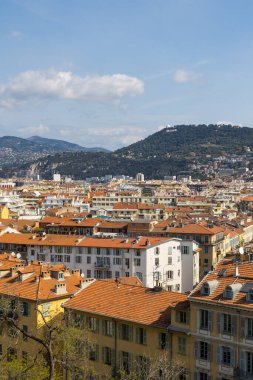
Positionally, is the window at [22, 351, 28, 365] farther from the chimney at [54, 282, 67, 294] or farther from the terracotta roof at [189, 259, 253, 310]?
the terracotta roof at [189, 259, 253, 310]

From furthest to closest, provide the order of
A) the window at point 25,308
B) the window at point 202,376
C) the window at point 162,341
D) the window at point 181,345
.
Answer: the window at point 25,308, the window at point 162,341, the window at point 181,345, the window at point 202,376

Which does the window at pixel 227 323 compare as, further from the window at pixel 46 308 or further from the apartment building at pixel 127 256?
the apartment building at pixel 127 256

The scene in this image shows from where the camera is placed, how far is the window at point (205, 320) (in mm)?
31375

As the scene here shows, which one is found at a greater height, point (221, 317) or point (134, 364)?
point (221, 317)

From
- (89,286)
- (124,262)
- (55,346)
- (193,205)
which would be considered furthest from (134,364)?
(193,205)

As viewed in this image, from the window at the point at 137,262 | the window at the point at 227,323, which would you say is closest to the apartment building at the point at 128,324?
the window at the point at 227,323

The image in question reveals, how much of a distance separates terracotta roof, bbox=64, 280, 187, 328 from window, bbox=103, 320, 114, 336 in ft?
1.95

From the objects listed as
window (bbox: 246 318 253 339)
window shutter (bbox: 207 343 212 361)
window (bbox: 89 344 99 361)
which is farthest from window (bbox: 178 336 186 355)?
window (bbox: 89 344 99 361)

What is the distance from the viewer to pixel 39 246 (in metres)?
73.1

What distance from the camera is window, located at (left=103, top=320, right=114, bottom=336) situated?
3528 cm

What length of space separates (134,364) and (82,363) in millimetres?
4669

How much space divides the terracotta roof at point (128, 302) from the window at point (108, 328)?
0.59 meters

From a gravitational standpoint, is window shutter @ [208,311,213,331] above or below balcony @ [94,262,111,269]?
above

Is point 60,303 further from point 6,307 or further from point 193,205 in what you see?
point 193,205
